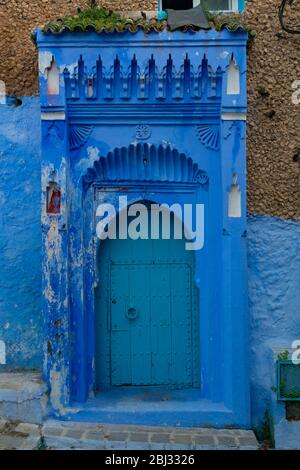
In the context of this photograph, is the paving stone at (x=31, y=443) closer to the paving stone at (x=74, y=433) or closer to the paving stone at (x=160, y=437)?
the paving stone at (x=74, y=433)

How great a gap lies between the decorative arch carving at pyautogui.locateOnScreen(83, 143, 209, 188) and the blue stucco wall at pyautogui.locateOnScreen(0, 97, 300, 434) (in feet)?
2.12

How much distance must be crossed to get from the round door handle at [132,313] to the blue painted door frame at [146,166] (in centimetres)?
38

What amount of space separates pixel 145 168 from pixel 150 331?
161 cm

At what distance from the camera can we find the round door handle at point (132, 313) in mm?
5289

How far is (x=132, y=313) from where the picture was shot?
5.30m

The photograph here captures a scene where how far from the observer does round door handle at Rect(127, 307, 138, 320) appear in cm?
529

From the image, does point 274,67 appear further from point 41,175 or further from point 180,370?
point 180,370

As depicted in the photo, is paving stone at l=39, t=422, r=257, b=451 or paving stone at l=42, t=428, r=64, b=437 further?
paving stone at l=42, t=428, r=64, b=437

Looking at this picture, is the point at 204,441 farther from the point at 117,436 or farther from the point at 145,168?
the point at 145,168

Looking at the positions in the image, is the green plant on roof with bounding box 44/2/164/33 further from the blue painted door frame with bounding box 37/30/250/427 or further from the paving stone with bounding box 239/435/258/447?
the paving stone with bounding box 239/435/258/447

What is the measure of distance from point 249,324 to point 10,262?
2.44 m

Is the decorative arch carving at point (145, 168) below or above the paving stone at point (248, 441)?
above

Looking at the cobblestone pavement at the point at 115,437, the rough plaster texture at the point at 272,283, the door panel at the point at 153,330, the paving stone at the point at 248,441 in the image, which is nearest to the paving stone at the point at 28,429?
the cobblestone pavement at the point at 115,437

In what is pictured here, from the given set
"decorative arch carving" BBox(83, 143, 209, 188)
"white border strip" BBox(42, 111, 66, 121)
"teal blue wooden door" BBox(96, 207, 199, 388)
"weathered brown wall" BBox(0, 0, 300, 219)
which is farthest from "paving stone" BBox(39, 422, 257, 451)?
"white border strip" BBox(42, 111, 66, 121)
